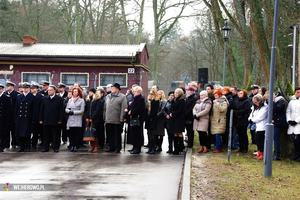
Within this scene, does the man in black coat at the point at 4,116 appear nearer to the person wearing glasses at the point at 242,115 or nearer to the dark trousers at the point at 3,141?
the dark trousers at the point at 3,141

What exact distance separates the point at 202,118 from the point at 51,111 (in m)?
4.50

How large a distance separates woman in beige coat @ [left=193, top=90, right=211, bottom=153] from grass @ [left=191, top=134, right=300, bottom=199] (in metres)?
0.86

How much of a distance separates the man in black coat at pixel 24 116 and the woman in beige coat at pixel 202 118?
497cm

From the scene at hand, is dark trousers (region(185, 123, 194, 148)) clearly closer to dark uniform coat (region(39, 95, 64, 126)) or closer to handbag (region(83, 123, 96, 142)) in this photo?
handbag (region(83, 123, 96, 142))

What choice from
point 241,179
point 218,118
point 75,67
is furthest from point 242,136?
point 75,67

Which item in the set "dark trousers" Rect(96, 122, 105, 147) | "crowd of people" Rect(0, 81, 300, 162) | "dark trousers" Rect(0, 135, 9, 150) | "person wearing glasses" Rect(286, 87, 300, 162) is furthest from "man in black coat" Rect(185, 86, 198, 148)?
"dark trousers" Rect(0, 135, 9, 150)

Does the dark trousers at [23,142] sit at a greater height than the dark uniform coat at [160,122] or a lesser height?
lesser

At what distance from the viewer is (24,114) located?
12.9 meters

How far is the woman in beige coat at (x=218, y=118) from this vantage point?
12.4 metres

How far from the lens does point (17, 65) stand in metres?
24.9

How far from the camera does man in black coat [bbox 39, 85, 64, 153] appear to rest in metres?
12.7

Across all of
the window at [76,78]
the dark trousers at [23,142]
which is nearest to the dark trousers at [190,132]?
the dark trousers at [23,142]

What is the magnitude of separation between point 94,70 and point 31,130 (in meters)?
11.7

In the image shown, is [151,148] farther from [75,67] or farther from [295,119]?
[75,67]
